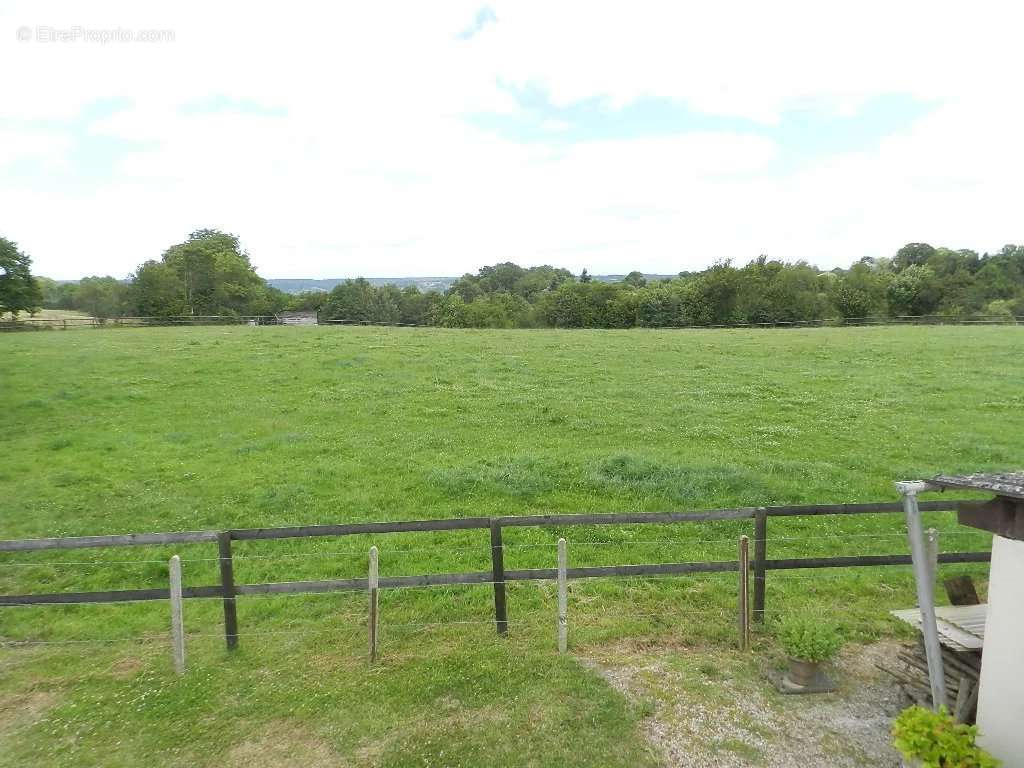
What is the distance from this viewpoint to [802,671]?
632cm

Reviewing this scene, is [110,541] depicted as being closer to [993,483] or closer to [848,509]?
[993,483]

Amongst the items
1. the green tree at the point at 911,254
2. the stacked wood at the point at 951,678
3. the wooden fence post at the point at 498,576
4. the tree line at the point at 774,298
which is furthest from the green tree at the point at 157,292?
the green tree at the point at 911,254

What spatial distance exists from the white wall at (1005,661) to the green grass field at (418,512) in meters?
2.60

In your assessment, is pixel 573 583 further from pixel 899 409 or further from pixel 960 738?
pixel 899 409

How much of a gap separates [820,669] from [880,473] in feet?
25.9

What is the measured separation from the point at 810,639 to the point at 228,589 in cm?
679

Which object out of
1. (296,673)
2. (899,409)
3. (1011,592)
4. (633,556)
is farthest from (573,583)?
(899,409)

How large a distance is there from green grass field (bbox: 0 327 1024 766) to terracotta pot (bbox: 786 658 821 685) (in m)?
0.77

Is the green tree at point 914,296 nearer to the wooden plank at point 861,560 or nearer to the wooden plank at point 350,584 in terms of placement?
the wooden plank at point 861,560

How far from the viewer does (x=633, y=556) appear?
947 cm

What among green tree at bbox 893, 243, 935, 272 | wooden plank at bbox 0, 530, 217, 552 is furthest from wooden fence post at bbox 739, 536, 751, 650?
green tree at bbox 893, 243, 935, 272

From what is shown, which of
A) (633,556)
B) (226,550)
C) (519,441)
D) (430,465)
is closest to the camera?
(226,550)

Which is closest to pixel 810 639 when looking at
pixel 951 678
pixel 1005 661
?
pixel 951 678

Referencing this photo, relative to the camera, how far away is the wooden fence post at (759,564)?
24.3 ft
